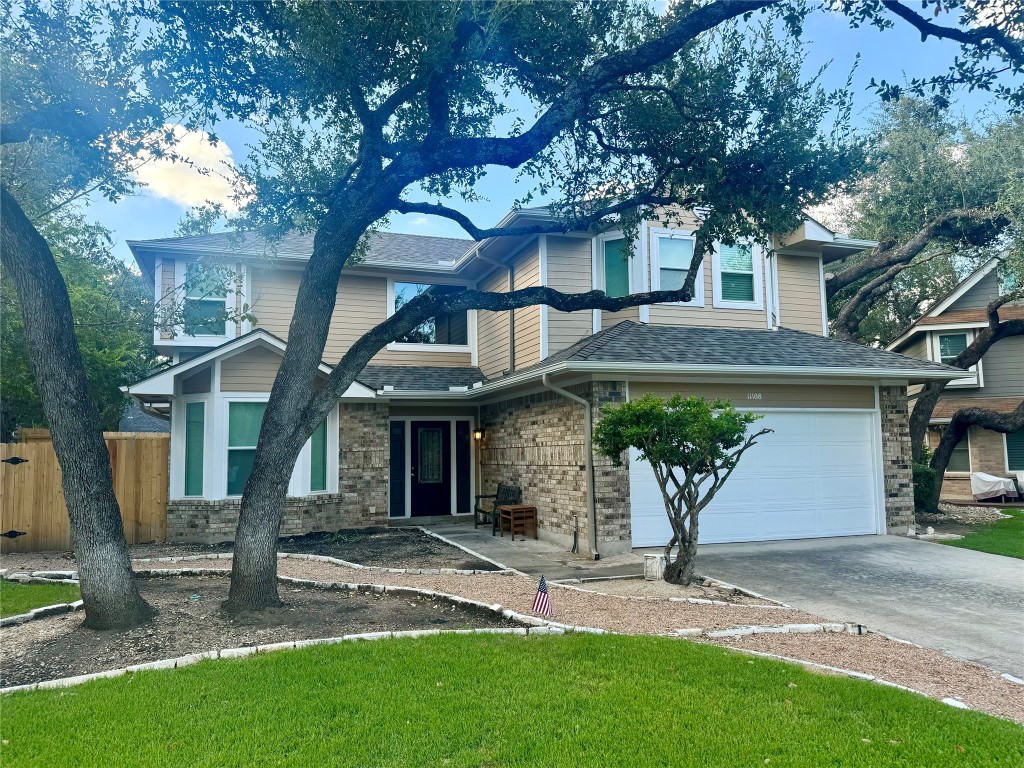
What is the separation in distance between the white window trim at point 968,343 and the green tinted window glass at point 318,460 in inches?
727

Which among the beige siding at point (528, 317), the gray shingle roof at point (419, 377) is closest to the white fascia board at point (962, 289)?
the beige siding at point (528, 317)

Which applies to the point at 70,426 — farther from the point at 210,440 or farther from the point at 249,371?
the point at 249,371

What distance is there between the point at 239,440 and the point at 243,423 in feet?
1.00

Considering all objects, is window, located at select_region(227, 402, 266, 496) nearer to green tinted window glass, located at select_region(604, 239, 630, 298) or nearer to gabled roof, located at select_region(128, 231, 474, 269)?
gabled roof, located at select_region(128, 231, 474, 269)

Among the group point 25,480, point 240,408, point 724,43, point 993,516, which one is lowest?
point 993,516

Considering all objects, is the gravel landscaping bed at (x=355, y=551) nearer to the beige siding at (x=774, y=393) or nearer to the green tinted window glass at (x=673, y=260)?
the beige siding at (x=774, y=393)

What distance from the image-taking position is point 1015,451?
19.1 m

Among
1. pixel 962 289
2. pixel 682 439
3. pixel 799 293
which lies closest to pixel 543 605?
pixel 682 439

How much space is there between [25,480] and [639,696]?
35.7ft

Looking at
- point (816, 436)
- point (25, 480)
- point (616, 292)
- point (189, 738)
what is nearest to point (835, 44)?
point (616, 292)

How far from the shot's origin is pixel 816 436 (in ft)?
37.6

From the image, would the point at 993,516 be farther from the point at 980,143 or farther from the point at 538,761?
the point at 538,761

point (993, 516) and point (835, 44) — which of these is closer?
point (835, 44)

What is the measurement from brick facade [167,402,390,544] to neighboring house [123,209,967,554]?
35 mm
